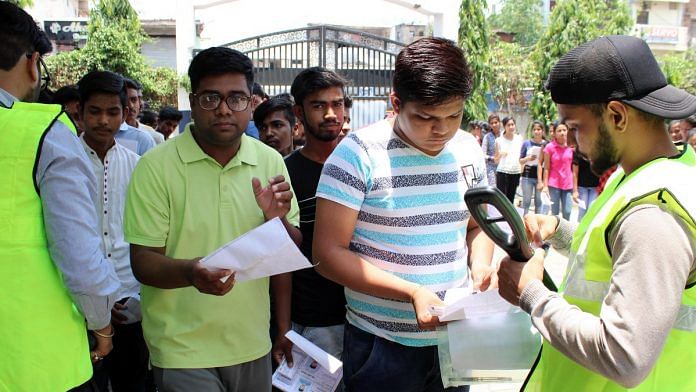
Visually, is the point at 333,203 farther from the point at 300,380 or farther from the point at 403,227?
the point at 300,380

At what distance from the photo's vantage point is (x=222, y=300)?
2141 mm

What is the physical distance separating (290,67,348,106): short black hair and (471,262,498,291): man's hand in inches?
51.6

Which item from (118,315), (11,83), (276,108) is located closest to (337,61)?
(276,108)

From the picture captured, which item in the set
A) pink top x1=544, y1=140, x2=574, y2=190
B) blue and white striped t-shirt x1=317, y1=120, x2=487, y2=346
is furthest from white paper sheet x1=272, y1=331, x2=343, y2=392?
pink top x1=544, y1=140, x2=574, y2=190

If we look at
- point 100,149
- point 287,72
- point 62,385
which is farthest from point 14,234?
point 287,72

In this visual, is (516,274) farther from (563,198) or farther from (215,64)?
(563,198)

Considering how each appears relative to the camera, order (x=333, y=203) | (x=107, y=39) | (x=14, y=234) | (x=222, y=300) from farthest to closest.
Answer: (x=107, y=39) < (x=222, y=300) < (x=333, y=203) < (x=14, y=234)

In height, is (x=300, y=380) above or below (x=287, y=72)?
below

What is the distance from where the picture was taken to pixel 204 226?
2111mm

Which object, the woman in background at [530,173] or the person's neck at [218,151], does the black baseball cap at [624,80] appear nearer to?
the person's neck at [218,151]

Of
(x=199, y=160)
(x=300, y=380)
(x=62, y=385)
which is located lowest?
(x=300, y=380)

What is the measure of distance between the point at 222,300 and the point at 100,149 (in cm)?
145

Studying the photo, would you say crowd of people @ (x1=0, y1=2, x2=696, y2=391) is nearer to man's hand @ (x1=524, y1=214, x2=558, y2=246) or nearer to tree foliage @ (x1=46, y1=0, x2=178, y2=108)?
man's hand @ (x1=524, y1=214, x2=558, y2=246)

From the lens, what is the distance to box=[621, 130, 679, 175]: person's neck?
1410 millimetres
